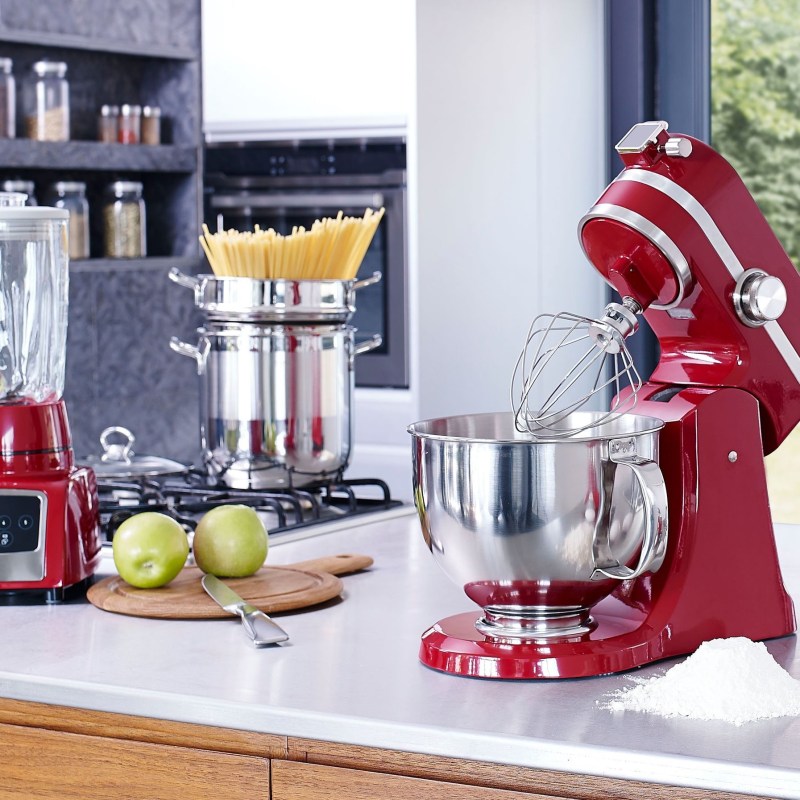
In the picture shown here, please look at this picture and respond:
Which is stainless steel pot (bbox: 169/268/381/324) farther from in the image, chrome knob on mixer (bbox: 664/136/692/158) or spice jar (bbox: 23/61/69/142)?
spice jar (bbox: 23/61/69/142)

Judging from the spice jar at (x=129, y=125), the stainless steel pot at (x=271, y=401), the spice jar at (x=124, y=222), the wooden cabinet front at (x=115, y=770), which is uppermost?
the spice jar at (x=129, y=125)

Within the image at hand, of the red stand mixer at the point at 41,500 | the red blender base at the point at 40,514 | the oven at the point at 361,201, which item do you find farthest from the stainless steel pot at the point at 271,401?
the oven at the point at 361,201

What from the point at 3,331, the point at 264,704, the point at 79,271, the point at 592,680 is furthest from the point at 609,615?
the point at 79,271

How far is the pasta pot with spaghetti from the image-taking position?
1.71 meters

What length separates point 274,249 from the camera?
1.77m

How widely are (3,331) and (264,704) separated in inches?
31.0

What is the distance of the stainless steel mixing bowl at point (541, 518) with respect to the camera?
3.31ft

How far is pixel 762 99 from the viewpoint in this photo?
3.41m

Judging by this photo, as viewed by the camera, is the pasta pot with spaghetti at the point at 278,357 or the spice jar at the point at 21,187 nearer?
the pasta pot with spaghetti at the point at 278,357

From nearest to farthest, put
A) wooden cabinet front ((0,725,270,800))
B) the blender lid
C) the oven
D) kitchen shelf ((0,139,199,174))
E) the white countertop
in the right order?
the white countertop < wooden cabinet front ((0,725,270,800)) < the blender lid < the oven < kitchen shelf ((0,139,199,174))

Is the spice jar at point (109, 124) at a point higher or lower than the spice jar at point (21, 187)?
higher

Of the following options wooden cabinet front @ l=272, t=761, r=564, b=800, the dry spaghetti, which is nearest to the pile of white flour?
wooden cabinet front @ l=272, t=761, r=564, b=800

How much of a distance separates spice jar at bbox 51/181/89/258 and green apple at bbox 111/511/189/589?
207cm

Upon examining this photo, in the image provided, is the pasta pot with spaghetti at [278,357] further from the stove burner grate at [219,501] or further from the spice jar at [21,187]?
the spice jar at [21,187]
